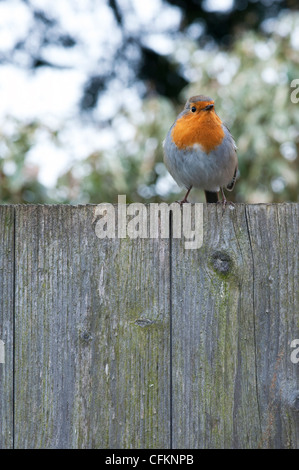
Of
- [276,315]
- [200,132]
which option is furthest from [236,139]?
[276,315]

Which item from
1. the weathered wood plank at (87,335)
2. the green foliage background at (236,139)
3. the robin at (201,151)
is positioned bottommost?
the weathered wood plank at (87,335)

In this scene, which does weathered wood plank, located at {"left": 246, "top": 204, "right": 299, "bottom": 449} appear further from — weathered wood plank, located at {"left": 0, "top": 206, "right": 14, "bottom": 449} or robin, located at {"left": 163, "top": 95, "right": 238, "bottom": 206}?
robin, located at {"left": 163, "top": 95, "right": 238, "bottom": 206}

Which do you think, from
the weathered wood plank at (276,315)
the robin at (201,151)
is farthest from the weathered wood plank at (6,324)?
the robin at (201,151)

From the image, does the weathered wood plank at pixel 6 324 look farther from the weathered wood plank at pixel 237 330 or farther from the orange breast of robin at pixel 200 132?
the orange breast of robin at pixel 200 132

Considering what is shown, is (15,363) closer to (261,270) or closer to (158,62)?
(261,270)

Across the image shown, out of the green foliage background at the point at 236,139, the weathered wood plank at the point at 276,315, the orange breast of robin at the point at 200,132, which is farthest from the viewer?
the green foliage background at the point at 236,139

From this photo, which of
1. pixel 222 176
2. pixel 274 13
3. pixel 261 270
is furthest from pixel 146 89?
pixel 261 270

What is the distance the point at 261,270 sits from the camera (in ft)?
5.61

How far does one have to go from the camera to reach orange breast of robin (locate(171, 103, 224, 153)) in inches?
110

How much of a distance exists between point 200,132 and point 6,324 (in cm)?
142

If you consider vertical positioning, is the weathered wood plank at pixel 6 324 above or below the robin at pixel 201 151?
below

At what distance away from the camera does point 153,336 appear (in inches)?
67.6

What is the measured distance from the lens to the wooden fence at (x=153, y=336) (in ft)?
5.51

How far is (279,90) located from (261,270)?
297 centimetres
